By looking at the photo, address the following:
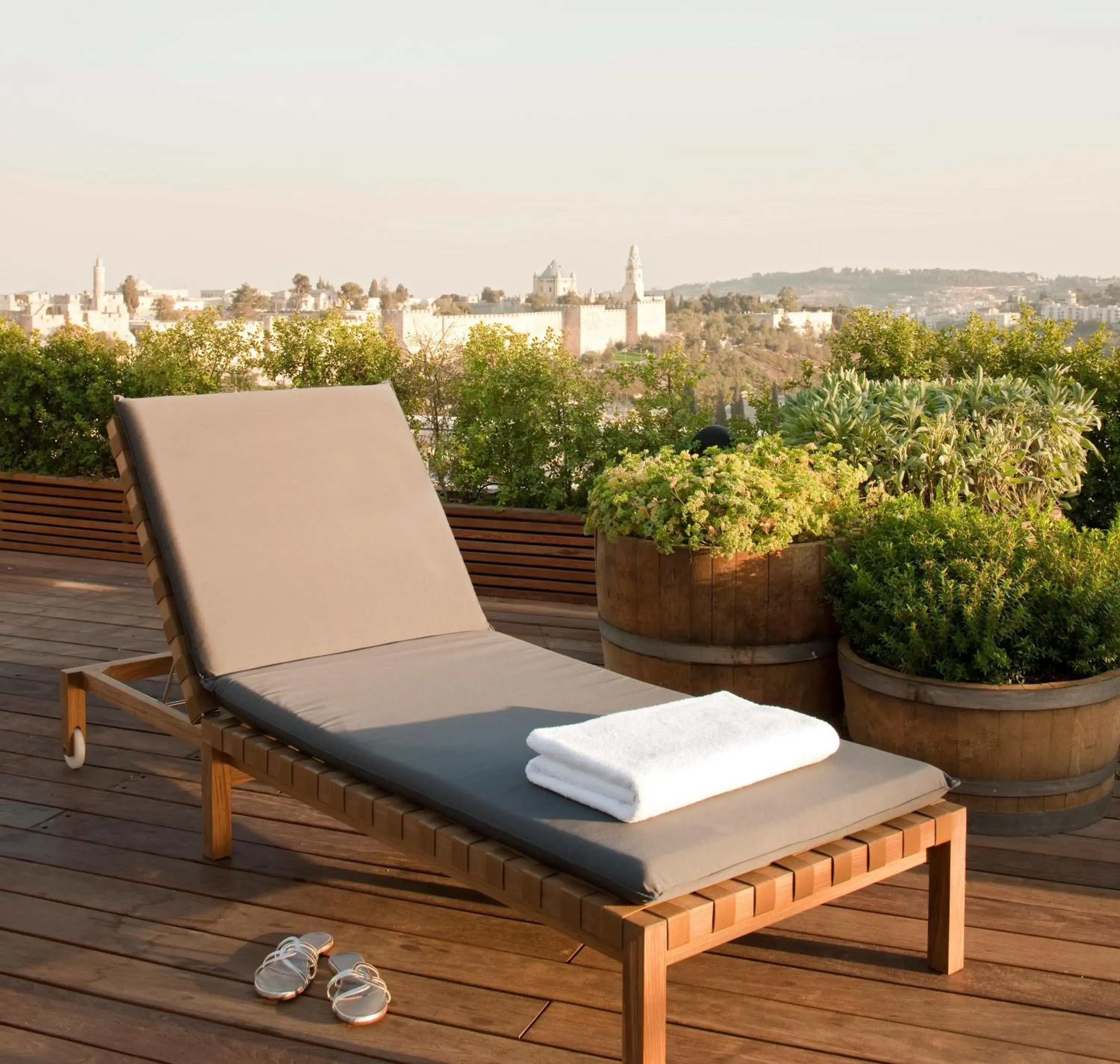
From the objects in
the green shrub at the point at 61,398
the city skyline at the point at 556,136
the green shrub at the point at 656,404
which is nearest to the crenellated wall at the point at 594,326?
the green shrub at the point at 656,404

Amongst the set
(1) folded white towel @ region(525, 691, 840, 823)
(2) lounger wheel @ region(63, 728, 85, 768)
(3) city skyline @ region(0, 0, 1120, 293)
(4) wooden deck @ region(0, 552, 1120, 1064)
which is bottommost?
(4) wooden deck @ region(0, 552, 1120, 1064)

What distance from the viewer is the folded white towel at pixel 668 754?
216cm

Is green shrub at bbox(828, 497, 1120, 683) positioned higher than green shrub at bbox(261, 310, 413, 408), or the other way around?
green shrub at bbox(261, 310, 413, 408)

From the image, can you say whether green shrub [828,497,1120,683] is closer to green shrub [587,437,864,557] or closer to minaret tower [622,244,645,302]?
green shrub [587,437,864,557]

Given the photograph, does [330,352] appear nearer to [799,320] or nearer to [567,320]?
[799,320]

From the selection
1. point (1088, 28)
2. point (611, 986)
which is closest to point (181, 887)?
point (611, 986)

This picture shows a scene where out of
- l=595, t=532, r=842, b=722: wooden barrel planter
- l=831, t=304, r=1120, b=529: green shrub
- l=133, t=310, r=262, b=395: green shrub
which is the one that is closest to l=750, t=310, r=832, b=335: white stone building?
l=831, t=304, r=1120, b=529: green shrub

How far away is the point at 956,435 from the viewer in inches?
162

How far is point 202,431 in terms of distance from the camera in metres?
3.37

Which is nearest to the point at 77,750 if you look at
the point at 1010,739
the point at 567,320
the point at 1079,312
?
the point at 1010,739

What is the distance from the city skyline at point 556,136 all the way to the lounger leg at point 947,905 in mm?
7636

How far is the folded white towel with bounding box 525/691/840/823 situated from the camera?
2160 millimetres

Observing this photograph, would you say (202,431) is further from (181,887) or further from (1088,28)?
(1088,28)

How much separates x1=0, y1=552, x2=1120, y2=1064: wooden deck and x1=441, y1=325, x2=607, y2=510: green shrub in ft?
8.88
